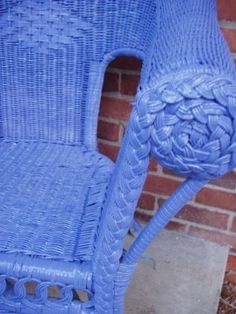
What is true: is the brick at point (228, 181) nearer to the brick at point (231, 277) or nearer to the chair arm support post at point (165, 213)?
the brick at point (231, 277)

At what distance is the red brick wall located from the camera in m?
1.36

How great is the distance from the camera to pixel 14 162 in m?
1.14

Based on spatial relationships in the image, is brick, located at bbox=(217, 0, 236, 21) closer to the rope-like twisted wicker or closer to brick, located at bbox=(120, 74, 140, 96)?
brick, located at bbox=(120, 74, 140, 96)

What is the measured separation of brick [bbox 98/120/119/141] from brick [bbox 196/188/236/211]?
35cm

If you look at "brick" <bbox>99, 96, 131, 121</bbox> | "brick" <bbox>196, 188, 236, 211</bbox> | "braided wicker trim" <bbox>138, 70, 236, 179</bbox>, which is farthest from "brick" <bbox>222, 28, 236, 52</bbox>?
"braided wicker trim" <bbox>138, 70, 236, 179</bbox>

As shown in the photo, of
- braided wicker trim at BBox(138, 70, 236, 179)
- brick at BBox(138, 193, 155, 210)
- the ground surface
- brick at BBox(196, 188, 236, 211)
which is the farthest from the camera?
brick at BBox(138, 193, 155, 210)

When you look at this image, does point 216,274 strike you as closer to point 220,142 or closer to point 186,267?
point 186,267

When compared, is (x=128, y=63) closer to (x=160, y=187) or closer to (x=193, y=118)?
(x=160, y=187)

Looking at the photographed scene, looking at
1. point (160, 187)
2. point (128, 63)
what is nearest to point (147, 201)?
point (160, 187)

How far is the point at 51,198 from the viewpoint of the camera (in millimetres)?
1024

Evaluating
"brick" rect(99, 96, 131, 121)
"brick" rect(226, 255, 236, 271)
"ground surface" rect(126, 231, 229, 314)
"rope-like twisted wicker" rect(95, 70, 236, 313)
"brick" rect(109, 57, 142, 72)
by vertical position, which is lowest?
"brick" rect(226, 255, 236, 271)

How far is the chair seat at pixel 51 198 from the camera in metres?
0.89

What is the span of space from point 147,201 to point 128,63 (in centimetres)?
51

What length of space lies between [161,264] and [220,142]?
931mm
